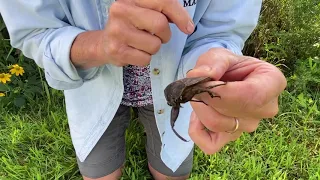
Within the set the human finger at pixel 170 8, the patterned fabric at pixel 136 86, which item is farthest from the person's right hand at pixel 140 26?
the patterned fabric at pixel 136 86

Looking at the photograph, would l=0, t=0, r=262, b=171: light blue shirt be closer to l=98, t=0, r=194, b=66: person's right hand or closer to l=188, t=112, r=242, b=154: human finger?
l=98, t=0, r=194, b=66: person's right hand

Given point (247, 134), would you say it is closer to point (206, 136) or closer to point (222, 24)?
point (222, 24)

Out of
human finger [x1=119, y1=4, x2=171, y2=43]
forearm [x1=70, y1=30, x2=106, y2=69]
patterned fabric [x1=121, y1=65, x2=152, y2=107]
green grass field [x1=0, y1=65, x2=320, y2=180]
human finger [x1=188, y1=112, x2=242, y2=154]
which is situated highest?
human finger [x1=119, y1=4, x2=171, y2=43]

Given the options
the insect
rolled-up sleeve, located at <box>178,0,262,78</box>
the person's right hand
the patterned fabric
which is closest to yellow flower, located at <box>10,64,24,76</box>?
the patterned fabric

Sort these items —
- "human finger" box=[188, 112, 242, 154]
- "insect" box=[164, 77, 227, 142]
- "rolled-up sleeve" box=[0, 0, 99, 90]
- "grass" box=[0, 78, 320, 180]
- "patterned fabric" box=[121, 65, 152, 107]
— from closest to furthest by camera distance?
"insect" box=[164, 77, 227, 142] → "human finger" box=[188, 112, 242, 154] → "rolled-up sleeve" box=[0, 0, 99, 90] → "patterned fabric" box=[121, 65, 152, 107] → "grass" box=[0, 78, 320, 180]

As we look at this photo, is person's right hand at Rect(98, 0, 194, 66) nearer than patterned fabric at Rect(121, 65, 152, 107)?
Yes

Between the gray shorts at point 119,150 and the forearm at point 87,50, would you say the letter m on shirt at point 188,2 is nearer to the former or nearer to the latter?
the forearm at point 87,50

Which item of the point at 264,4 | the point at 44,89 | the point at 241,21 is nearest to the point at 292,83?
the point at 264,4

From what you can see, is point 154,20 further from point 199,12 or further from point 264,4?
point 264,4
